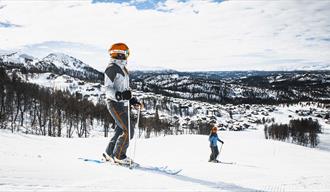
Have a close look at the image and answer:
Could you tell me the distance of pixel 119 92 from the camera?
575 cm

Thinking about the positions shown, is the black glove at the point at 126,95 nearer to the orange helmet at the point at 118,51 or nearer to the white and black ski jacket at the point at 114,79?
the white and black ski jacket at the point at 114,79

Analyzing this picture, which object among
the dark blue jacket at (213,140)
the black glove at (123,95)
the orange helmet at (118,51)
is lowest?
the dark blue jacket at (213,140)

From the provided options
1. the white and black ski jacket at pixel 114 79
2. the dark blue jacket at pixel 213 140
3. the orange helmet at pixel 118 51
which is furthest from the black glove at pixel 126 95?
the dark blue jacket at pixel 213 140

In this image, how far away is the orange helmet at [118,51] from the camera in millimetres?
6016

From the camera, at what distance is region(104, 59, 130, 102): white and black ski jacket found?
5859 mm

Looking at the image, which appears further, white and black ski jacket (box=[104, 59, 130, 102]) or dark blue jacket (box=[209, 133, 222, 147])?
dark blue jacket (box=[209, 133, 222, 147])

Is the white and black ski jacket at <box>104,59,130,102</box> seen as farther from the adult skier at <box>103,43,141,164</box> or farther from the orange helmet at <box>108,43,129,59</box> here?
the orange helmet at <box>108,43,129,59</box>

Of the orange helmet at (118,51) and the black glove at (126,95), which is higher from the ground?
the orange helmet at (118,51)

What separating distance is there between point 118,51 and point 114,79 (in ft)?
2.12

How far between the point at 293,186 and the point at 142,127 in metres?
86.5

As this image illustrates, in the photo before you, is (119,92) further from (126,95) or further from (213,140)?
(213,140)

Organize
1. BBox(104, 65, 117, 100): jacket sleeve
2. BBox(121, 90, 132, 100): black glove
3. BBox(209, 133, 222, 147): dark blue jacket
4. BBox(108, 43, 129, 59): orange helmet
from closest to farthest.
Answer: BBox(121, 90, 132, 100): black glove → BBox(104, 65, 117, 100): jacket sleeve → BBox(108, 43, 129, 59): orange helmet → BBox(209, 133, 222, 147): dark blue jacket

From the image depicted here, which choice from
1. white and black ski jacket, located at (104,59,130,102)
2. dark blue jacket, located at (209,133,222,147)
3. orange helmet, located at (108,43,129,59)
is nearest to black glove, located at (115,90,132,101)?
white and black ski jacket, located at (104,59,130,102)

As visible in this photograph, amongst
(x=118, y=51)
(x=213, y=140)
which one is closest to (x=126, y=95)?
(x=118, y=51)
